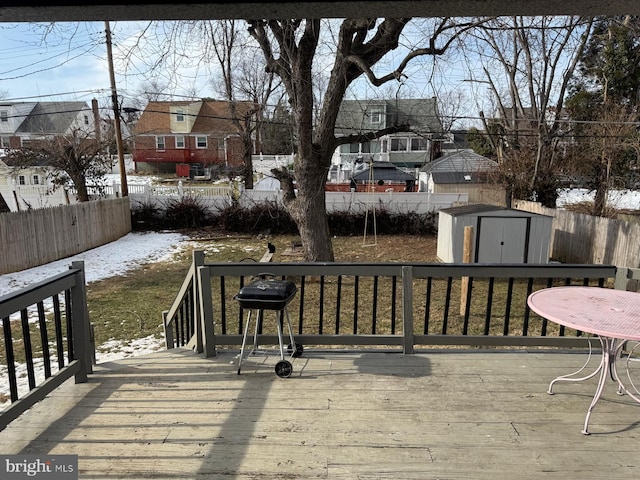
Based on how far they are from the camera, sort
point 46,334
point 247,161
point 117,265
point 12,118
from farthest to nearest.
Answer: point 12,118
point 247,161
point 117,265
point 46,334

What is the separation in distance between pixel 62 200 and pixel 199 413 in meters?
17.3

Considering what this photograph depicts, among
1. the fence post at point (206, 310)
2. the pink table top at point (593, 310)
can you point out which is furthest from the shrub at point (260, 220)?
the pink table top at point (593, 310)

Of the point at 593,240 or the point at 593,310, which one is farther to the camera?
the point at 593,240

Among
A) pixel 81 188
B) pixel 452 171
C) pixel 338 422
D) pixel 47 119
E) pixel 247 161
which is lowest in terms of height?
pixel 338 422

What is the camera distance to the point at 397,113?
8445 millimetres

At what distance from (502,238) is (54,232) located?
36.8 ft

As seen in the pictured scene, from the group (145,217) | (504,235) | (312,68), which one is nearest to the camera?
(312,68)

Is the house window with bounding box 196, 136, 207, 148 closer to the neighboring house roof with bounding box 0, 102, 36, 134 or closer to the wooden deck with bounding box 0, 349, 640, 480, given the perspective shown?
the neighboring house roof with bounding box 0, 102, 36, 134

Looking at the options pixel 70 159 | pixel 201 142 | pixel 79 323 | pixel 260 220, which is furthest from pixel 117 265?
pixel 201 142

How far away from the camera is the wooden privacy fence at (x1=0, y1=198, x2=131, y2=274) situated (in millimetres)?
9242

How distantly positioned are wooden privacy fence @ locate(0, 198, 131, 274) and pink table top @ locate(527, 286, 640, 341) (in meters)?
10.4

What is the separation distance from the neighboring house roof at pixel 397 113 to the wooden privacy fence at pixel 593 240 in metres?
4.28

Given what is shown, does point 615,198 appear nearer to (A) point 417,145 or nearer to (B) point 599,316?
(B) point 599,316

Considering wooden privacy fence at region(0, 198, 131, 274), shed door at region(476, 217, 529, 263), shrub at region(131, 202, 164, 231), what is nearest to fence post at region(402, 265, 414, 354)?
shed door at region(476, 217, 529, 263)
